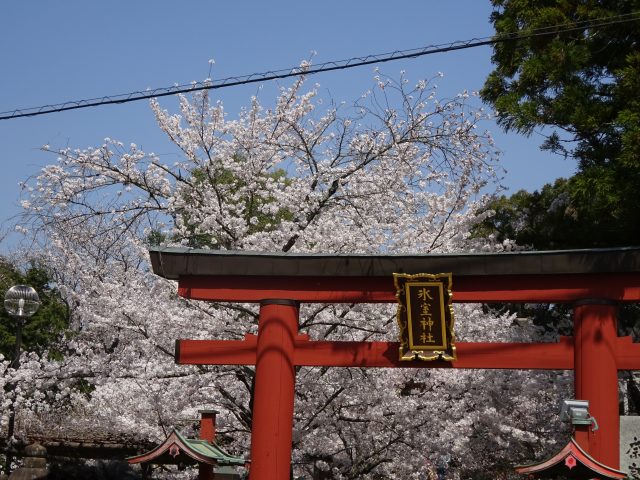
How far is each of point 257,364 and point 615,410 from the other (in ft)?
14.6

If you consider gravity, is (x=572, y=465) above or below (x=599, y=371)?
below

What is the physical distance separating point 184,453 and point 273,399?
130 cm

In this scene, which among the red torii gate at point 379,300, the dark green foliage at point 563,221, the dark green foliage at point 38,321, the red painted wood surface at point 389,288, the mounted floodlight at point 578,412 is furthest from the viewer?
the dark green foliage at point 38,321

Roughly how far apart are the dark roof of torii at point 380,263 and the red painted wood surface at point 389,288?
0.13m

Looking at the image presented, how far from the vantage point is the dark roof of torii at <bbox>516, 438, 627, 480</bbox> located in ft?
29.0

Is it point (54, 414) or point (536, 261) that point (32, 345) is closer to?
point (54, 414)

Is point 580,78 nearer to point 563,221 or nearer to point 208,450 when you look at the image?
point 563,221

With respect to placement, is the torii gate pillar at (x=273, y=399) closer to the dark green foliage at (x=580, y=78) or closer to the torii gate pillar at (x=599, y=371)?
the torii gate pillar at (x=599, y=371)

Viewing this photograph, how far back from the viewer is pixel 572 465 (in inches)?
349

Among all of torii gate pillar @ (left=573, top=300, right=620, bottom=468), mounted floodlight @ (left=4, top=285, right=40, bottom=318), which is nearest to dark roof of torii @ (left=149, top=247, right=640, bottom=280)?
torii gate pillar @ (left=573, top=300, right=620, bottom=468)

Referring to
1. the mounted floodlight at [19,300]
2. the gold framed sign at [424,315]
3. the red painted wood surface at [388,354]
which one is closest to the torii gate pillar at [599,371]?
the red painted wood surface at [388,354]

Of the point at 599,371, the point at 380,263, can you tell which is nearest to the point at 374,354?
the point at 380,263

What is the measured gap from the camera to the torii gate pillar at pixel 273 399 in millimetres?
10664

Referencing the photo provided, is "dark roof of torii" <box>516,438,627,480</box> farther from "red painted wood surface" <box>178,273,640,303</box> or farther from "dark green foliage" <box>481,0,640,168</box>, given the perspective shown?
"dark green foliage" <box>481,0,640,168</box>
